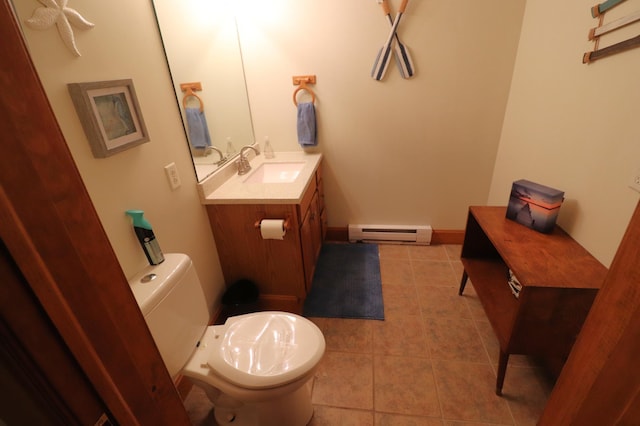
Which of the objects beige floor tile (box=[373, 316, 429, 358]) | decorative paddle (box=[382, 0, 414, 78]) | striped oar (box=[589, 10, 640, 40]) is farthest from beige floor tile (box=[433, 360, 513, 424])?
decorative paddle (box=[382, 0, 414, 78])

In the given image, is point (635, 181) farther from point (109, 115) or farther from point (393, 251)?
point (109, 115)

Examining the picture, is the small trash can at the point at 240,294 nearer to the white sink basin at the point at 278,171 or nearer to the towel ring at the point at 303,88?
the white sink basin at the point at 278,171

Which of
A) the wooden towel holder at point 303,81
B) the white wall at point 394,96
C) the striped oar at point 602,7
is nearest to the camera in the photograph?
the striped oar at point 602,7

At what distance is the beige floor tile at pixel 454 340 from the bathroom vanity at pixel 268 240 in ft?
2.73

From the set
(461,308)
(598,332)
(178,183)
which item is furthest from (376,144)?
(598,332)

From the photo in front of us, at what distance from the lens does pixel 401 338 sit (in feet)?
5.62

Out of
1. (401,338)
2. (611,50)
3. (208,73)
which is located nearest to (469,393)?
(401,338)

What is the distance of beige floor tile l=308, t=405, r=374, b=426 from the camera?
4.33 ft

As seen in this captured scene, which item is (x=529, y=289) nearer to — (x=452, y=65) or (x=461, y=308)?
(x=461, y=308)

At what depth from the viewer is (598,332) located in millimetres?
500

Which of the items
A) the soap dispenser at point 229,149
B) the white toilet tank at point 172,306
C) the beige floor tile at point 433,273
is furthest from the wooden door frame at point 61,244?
the beige floor tile at point 433,273

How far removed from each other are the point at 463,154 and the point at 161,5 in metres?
2.14

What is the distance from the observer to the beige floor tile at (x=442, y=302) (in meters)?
1.87

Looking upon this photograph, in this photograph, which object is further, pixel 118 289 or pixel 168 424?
pixel 168 424
